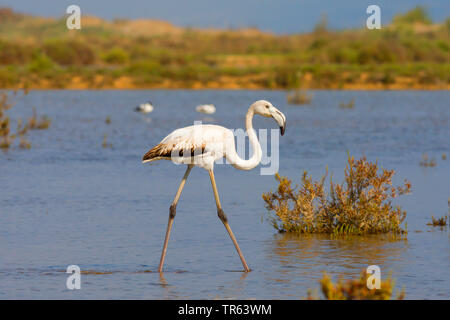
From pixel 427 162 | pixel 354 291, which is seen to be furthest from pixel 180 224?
pixel 427 162

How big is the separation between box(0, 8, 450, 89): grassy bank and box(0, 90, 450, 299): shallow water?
22.1ft

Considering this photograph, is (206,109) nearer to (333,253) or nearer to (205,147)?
(333,253)

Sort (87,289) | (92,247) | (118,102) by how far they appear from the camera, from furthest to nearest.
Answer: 1. (118,102)
2. (92,247)
3. (87,289)

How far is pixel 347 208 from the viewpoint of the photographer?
10398mm

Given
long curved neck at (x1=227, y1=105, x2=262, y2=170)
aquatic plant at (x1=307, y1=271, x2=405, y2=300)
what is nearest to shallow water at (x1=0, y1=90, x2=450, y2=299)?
long curved neck at (x1=227, y1=105, x2=262, y2=170)

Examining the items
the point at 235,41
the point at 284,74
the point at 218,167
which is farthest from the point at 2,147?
the point at 235,41

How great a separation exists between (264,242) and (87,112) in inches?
790

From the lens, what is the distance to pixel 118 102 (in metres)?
35.2

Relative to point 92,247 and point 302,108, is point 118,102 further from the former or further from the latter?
point 92,247

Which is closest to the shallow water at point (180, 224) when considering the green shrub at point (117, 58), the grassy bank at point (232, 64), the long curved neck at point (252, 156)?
the long curved neck at point (252, 156)

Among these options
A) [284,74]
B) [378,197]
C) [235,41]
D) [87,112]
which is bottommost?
[378,197]

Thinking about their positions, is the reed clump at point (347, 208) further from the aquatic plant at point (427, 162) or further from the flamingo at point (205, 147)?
the aquatic plant at point (427, 162)

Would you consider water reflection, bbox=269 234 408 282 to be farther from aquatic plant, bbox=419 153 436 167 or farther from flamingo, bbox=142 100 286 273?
aquatic plant, bbox=419 153 436 167
